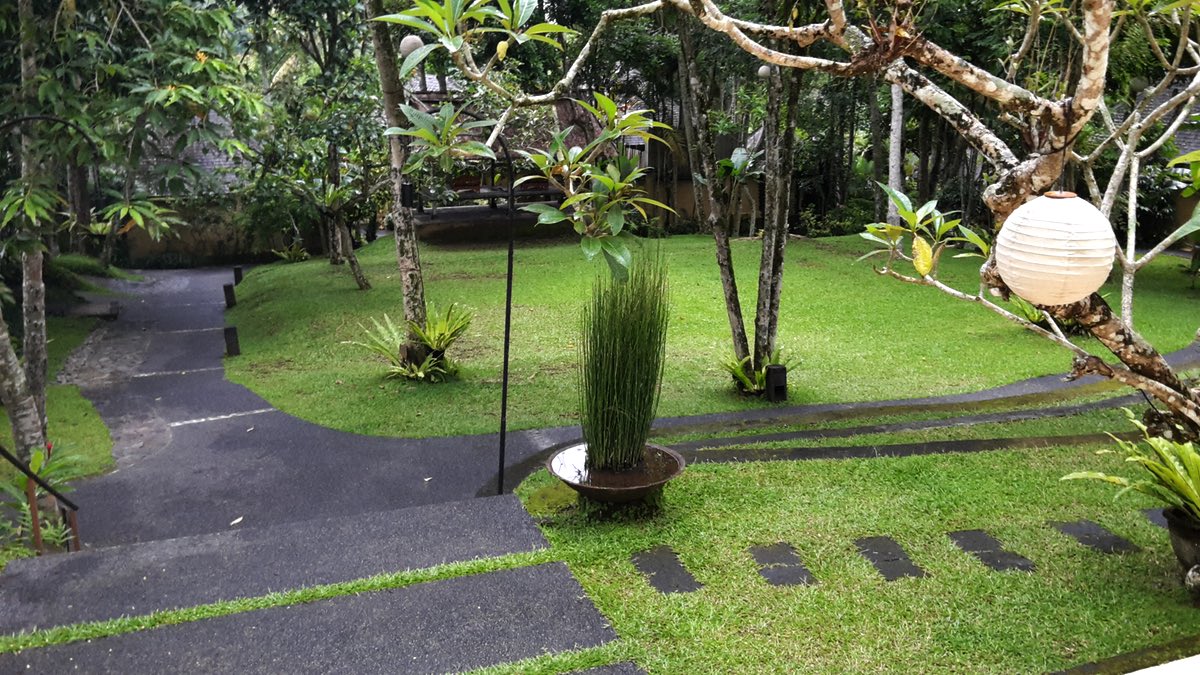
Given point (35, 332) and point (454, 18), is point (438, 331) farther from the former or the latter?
point (454, 18)

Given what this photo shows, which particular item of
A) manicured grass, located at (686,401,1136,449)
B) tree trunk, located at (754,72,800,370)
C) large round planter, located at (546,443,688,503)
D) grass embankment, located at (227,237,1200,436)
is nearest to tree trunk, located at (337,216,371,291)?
grass embankment, located at (227,237,1200,436)

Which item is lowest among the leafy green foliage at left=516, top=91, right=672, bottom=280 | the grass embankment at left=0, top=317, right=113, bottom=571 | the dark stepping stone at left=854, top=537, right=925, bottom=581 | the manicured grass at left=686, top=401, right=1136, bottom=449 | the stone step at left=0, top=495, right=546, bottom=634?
the grass embankment at left=0, top=317, right=113, bottom=571

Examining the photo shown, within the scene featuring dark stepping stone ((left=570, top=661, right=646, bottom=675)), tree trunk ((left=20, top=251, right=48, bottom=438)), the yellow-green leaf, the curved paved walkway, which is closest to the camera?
dark stepping stone ((left=570, top=661, right=646, bottom=675))

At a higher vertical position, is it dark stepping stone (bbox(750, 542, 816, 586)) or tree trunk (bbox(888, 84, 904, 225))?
tree trunk (bbox(888, 84, 904, 225))

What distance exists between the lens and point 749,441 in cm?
498

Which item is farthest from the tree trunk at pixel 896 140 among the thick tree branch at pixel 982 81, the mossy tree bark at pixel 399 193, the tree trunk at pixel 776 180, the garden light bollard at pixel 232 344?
the thick tree branch at pixel 982 81

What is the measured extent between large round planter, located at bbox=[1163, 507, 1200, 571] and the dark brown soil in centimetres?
173

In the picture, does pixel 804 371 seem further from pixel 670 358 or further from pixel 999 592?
pixel 999 592

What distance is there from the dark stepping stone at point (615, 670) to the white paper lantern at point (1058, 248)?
1446 millimetres

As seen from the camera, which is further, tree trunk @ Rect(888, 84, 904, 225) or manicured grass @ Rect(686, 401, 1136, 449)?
tree trunk @ Rect(888, 84, 904, 225)

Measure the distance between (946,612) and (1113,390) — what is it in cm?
408

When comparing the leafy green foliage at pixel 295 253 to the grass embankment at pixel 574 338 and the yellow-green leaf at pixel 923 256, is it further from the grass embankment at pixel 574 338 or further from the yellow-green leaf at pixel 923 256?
the yellow-green leaf at pixel 923 256

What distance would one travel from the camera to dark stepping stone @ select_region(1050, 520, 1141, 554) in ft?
10.7

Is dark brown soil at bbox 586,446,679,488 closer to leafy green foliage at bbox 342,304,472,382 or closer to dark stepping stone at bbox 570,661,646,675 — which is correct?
dark stepping stone at bbox 570,661,646,675
